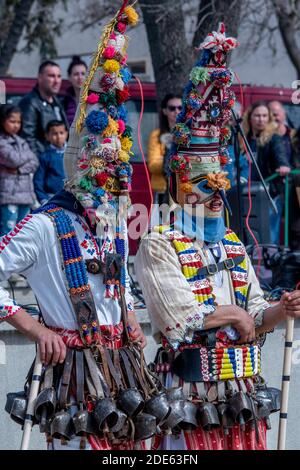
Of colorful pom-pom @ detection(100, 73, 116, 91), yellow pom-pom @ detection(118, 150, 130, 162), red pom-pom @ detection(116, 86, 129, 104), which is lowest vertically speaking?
yellow pom-pom @ detection(118, 150, 130, 162)

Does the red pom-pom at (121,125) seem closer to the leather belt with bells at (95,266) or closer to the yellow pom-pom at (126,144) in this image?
the yellow pom-pom at (126,144)

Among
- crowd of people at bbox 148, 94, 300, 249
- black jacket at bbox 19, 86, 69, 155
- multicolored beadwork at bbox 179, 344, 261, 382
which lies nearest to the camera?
multicolored beadwork at bbox 179, 344, 261, 382

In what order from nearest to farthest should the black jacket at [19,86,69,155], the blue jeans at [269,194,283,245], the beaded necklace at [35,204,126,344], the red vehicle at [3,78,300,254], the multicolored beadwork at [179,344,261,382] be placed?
the beaded necklace at [35,204,126,344]
the multicolored beadwork at [179,344,261,382]
the blue jeans at [269,194,283,245]
the black jacket at [19,86,69,155]
the red vehicle at [3,78,300,254]

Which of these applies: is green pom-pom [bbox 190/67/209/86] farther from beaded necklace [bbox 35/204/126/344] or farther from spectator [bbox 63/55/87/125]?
spectator [bbox 63/55/87/125]

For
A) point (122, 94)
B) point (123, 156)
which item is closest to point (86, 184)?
point (123, 156)

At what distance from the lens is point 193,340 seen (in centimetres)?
539

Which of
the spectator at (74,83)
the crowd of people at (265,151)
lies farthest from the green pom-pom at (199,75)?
the spectator at (74,83)

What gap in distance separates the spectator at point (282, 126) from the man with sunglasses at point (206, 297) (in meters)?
5.32

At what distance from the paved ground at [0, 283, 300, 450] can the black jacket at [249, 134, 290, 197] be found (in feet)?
11.6

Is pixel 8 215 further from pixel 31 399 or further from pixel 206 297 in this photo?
pixel 31 399

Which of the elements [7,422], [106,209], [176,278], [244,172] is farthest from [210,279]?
[244,172]

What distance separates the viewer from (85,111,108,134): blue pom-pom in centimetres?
510

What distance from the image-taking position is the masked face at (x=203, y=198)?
548cm

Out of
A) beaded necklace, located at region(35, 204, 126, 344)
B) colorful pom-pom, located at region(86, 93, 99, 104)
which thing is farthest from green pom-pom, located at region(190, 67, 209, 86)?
beaded necklace, located at region(35, 204, 126, 344)
